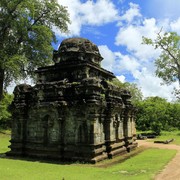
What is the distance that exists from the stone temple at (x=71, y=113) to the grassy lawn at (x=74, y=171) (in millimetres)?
1185

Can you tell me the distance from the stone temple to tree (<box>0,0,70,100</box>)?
5654mm

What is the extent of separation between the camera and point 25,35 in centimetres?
2241

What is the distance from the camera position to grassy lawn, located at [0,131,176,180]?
9461mm

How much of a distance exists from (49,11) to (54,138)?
14.6 m

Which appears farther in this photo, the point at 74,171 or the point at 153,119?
the point at 153,119

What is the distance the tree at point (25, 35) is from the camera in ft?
69.2

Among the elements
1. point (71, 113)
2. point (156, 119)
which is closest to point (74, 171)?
point (71, 113)

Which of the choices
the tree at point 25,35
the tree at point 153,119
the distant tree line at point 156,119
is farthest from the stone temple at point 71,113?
the distant tree line at point 156,119

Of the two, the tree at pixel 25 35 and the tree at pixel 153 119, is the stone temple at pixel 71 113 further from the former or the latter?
the tree at pixel 153 119

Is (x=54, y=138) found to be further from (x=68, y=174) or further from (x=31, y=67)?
(x=31, y=67)

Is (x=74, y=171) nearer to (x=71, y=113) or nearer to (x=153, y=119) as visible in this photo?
(x=71, y=113)

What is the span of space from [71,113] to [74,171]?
3.39 meters

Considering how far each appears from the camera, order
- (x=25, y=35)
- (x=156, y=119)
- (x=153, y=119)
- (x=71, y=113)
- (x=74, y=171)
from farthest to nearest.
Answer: (x=153, y=119) → (x=156, y=119) → (x=25, y=35) → (x=71, y=113) → (x=74, y=171)

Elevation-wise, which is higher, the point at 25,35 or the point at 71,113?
the point at 25,35
